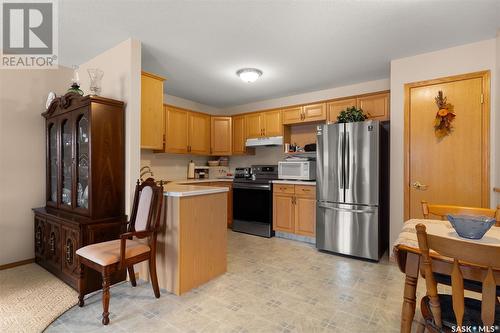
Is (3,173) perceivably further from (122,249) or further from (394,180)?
(394,180)

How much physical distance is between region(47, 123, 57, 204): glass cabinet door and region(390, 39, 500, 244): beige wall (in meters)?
4.09

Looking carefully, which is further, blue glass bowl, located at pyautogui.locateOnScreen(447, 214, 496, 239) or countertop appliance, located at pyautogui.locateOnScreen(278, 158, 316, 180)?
countertop appliance, located at pyautogui.locateOnScreen(278, 158, 316, 180)

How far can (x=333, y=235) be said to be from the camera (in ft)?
11.4

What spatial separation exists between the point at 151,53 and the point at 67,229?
Result: 2.10 meters

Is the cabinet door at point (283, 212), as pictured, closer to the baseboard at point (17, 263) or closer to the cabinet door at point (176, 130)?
the cabinet door at point (176, 130)

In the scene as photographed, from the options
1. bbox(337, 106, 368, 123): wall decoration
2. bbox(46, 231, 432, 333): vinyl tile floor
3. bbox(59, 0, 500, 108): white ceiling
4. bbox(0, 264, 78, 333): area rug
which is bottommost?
bbox(46, 231, 432, 333): vinyl tile floor

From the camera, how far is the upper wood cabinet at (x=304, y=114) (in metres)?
4.22

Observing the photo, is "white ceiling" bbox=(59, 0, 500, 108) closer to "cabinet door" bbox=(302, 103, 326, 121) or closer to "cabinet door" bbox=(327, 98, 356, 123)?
"cabinet door" bbox=(327, 98, 356, 123)

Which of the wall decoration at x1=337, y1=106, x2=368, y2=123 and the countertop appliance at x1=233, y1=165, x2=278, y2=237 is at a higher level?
the wall decoration at x1=337, y1=106, x2=368, y2=123

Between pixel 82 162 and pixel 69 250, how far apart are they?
86 centimetres

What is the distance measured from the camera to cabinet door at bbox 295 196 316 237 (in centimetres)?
389

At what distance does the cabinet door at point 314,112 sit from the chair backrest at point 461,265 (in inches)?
130

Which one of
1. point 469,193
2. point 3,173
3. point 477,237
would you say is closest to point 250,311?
point 477,237

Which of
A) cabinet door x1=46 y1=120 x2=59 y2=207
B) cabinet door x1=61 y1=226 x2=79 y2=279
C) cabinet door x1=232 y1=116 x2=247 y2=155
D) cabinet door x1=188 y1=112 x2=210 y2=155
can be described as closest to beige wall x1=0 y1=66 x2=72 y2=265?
Result: cabinet door x1=46 y1=120 x2=59 y2=207
